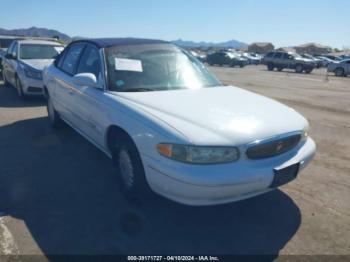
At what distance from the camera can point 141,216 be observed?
3439 mm

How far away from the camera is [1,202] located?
3.66 metres

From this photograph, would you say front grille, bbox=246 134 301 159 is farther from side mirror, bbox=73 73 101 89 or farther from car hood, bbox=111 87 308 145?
side mirror, bbox=73 73 101 89

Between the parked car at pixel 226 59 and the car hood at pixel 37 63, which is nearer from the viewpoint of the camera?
the car hood at pixel 37 63

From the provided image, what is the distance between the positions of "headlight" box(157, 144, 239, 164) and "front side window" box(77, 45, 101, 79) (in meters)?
1.78

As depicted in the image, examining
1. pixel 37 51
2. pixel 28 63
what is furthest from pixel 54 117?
pixel 37 51

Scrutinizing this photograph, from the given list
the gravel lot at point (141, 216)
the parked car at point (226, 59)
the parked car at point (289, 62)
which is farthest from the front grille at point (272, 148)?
the parked car at point (226, 59)

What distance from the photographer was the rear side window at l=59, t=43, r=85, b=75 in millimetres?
5096

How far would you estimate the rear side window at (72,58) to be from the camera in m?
5.10

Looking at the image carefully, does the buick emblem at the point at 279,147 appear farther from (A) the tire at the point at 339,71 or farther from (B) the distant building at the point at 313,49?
(B) the distant building at the point at 313,49

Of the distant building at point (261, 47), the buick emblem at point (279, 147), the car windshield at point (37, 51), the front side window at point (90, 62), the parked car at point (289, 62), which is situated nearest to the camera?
the buick emblem at point (279, 147)

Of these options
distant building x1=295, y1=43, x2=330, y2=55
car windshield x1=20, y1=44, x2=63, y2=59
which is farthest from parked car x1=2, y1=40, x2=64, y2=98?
distant building x1=295, y1=43, x2=330, y2=55

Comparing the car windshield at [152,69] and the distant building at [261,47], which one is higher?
the distant building at [261,47]

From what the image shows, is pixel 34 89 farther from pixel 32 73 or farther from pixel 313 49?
pixel 313 49

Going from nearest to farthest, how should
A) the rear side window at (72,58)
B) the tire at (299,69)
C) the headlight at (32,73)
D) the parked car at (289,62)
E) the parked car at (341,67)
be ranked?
the rear side window at (72,58)
the headlight at (32,73)
the parked car at (341,67)
the parked car at (289,62)
the tire at (299,69)
